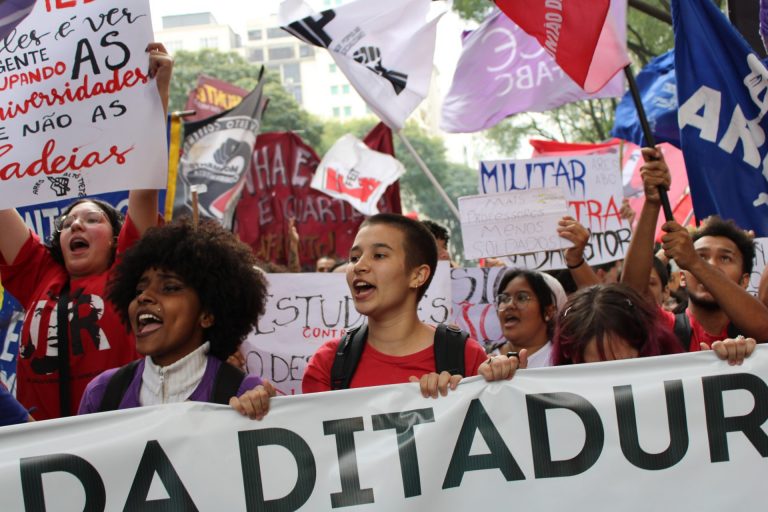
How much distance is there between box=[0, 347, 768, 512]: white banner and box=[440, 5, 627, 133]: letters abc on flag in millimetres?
4620

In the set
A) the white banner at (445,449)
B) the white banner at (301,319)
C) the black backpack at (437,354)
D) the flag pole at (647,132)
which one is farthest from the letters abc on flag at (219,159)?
the white banner at (445,449)

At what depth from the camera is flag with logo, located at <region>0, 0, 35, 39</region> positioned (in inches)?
143

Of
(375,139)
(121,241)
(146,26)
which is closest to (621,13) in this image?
(146,26)

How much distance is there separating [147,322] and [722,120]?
2562mm

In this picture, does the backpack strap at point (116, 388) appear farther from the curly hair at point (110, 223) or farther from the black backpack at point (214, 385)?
the curly hair at point (110, 223)

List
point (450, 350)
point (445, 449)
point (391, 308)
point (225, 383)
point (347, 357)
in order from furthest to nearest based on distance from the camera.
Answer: point (391, 308) < point (347, 357) < point (450, 350) < point (225, 383) < point (445, 449)

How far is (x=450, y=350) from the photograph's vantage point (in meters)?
3.16

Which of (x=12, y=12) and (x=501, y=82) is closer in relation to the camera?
(x=12, y=12)

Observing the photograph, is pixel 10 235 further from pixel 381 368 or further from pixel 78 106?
pixel 381 368

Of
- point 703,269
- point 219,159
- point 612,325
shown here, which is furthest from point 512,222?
point 219,159

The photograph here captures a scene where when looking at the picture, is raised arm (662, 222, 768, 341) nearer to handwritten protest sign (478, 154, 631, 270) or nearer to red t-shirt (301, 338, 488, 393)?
red t-shirt (301, 338, 488, 393)

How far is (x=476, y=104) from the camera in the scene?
7629 millimetres

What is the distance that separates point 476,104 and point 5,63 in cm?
436

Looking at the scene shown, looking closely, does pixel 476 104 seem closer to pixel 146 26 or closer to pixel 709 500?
pixel 146 26
